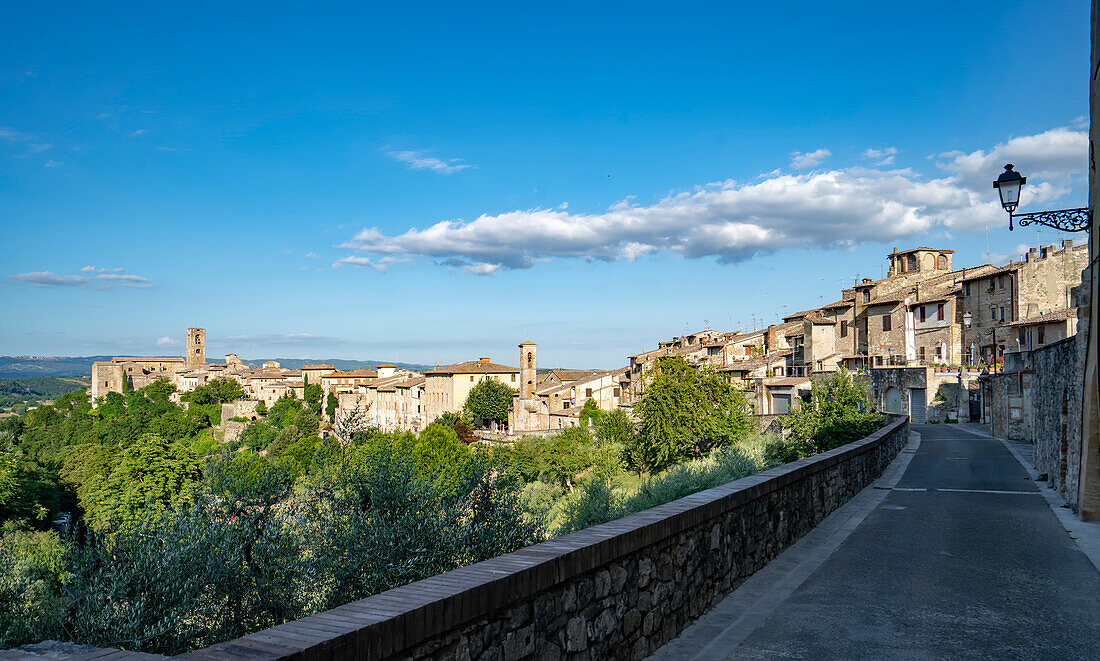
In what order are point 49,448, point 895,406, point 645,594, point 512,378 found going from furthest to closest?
1. point 512,378
2. point 49,448
3. point 895,406
4. point 645,594

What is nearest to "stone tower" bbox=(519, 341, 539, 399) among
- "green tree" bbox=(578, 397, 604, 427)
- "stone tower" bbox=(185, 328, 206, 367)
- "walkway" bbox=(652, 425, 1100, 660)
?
"green tree" bbox=(578, 397, 604, 427)

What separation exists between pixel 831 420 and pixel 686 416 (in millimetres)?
18071

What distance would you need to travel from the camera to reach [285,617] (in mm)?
5723

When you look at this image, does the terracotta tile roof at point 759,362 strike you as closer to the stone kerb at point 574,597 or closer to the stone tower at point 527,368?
the stone tower at point 527,368

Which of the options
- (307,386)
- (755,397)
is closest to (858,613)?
(755,397)

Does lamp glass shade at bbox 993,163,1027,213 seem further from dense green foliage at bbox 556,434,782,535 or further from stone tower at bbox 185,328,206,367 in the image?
stone tower at bbox 185,328,206,367

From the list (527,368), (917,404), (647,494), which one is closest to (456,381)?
(527,368)

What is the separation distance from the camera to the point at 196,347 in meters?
174

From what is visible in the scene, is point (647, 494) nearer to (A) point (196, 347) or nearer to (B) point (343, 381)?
(B) point (343, 381)

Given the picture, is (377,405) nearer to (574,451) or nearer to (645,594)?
(574,451)

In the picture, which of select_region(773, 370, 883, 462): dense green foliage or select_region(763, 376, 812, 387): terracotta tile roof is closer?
select_region(773, 370, 883, 462): dense green foliage

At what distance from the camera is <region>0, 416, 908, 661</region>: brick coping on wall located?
2.79 m

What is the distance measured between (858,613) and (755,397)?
58192mm

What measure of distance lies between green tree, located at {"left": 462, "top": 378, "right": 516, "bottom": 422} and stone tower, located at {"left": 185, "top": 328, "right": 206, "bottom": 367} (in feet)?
345
